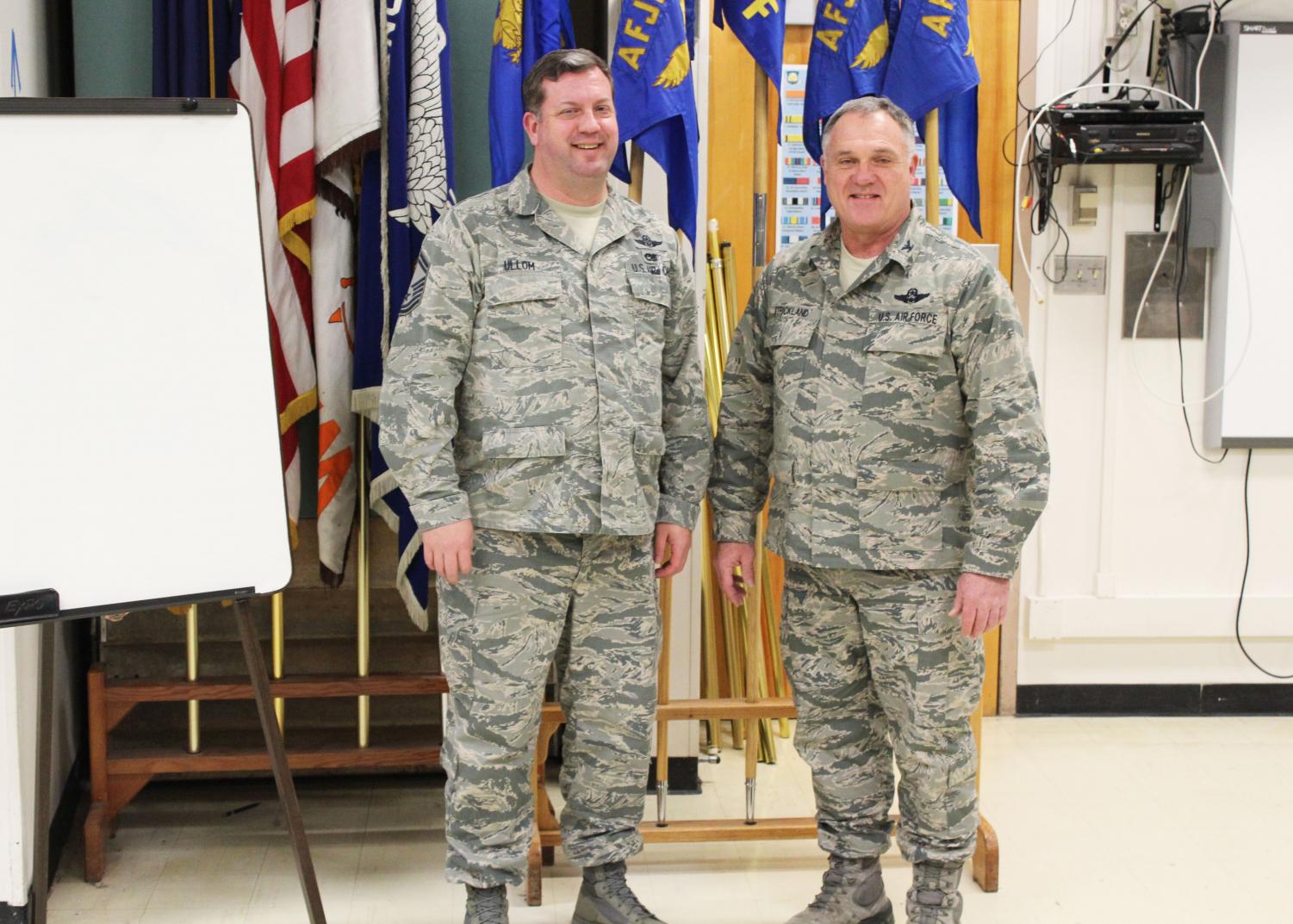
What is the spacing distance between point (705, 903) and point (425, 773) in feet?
3.29

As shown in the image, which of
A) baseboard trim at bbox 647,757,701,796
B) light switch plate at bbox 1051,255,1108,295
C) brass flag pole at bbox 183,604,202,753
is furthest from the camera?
light switch plate at bbox 1051,255,1108,295

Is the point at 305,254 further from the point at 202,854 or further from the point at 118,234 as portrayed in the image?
the point at 202,854

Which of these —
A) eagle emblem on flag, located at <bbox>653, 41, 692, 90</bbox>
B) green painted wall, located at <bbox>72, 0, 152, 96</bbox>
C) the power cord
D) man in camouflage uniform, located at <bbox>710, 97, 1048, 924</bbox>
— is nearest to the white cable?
the power cord

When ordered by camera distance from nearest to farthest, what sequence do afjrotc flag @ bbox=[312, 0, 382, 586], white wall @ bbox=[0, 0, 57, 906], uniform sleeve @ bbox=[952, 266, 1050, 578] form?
uniform sleeve @ bbox=[952, 266, 1050, 578]
white wall @ bbox=[0, 0, 57, 906]
afjrotc flag @ bbox=[312, 0, 382, 586]

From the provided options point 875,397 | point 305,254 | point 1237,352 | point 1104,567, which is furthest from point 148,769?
point 1237,352

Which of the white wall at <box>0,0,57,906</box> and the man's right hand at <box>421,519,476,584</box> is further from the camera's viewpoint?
the white wall at <box>0,0,57,906</box>

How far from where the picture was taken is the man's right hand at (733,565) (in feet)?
8.06

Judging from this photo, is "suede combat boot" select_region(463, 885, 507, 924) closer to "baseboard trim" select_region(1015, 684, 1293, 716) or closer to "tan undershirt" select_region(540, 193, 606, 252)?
"tan undershirt" select_region(540, 193, 606, 252)

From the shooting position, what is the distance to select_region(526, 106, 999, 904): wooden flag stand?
104 inches

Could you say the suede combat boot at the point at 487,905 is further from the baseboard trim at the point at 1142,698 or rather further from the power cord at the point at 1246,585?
the power cord at the point at 1246,585

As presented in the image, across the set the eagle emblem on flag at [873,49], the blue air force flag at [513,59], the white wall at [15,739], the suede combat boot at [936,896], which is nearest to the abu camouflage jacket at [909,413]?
the eagle emblem on flag at [873,49]

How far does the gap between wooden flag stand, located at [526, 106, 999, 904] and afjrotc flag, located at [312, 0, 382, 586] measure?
595 millimetres

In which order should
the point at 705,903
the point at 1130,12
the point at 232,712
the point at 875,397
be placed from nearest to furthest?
the point at 875,397 → the point at 705,903 → the point at 232,712 → the point at 1130,12

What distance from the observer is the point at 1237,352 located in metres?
3.68
